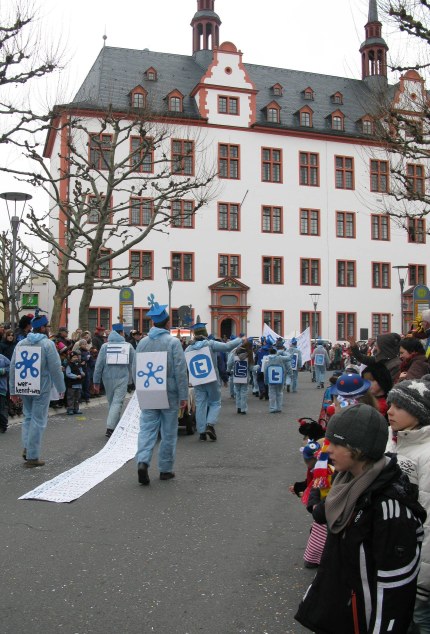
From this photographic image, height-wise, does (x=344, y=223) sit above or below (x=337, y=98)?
below

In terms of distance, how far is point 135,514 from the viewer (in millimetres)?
6637

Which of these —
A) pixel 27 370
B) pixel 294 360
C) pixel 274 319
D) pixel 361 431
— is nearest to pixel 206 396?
pixel 27 370

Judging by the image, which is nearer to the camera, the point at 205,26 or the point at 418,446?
the point at 418,446

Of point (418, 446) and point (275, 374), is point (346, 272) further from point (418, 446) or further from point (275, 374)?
point (418, 446)

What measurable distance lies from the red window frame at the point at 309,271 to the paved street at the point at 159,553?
41.1 metres

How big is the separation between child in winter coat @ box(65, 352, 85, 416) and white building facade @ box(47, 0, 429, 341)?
28.7 meters

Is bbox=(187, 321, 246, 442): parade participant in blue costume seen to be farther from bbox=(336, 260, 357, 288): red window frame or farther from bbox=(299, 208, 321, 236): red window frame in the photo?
bbox=(336, 260, 357, 288): red window frame

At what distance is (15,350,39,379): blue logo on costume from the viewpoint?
9.20 meters

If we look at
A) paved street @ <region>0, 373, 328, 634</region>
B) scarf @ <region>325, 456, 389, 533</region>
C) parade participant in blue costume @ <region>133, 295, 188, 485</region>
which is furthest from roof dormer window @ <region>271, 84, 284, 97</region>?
scarf @ <region>325, 456, 389, 533</region>

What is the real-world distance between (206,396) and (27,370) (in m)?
3.78

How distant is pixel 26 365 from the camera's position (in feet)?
30.8

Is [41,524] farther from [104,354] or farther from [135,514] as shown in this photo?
[104,354]

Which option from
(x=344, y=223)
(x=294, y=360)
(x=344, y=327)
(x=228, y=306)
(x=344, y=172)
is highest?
(x=344, y=172)

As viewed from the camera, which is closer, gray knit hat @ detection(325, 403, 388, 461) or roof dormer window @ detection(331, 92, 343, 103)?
gray knit hat @ detection(325, 403, 388, 461)
